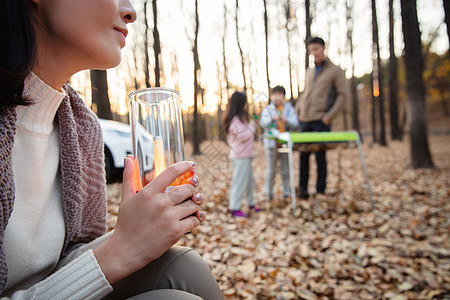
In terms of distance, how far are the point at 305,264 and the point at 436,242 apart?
1.21m

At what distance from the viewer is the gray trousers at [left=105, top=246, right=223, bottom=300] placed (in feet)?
2.35

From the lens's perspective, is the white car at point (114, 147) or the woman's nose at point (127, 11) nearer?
the woman's nose at point (127, 11)

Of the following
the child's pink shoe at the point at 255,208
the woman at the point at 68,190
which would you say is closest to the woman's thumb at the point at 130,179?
the woman at the point at 68,190

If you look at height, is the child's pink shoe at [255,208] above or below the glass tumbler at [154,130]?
below

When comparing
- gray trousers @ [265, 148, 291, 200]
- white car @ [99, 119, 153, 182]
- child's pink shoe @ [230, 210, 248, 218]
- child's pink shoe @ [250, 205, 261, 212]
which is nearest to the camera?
child's pink shoe @ [230, 210, 248, 218]

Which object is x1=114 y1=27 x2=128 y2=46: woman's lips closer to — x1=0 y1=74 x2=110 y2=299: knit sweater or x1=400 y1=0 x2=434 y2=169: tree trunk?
x1=0 y1=74 x2=110 y2=299: knit sweater

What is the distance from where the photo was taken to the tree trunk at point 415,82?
5.16m

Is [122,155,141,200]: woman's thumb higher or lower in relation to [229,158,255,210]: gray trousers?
higher

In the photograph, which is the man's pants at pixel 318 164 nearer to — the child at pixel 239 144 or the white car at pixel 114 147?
the child at pixel 239 144

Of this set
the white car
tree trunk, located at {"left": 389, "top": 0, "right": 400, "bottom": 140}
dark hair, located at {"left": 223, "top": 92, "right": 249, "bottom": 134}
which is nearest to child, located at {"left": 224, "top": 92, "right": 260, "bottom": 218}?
dark hair, located at {"left": 223, "top": 92, "right": 249, "bottom": 134}

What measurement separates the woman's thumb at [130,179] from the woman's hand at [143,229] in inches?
0.5

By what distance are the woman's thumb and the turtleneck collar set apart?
11.4 inches

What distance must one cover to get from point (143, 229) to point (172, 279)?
232 millimetres

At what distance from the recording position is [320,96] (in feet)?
11.8
